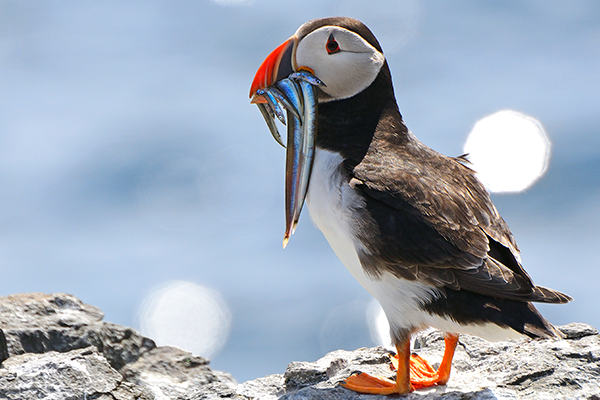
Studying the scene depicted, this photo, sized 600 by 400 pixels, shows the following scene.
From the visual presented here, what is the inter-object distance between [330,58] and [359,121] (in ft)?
1.77

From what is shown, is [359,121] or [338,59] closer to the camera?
[338,59]

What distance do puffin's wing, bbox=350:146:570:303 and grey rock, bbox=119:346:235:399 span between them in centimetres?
200

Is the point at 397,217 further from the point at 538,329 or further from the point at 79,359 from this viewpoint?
the point at 79,359

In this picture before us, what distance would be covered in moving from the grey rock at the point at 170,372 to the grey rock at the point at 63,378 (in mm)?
357

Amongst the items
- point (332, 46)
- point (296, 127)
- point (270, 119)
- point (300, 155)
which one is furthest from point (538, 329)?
point (270, 119)

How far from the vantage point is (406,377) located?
4680 millimetres

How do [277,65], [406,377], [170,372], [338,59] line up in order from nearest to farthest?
[406,377], [338,59], [277,65], [170,372]

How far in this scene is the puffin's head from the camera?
15.8ft

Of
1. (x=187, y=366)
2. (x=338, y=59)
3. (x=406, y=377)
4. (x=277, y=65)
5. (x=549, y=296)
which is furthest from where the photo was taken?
(x=187, y=366)

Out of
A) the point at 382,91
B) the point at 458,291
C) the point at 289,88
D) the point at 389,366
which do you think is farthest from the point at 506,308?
the point at 289,88

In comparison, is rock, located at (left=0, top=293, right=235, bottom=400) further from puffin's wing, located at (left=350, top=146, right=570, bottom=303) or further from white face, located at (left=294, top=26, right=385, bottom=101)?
white face, located at (left=294, top=26, right=385, bottom=101)

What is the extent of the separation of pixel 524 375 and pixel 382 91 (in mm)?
2489

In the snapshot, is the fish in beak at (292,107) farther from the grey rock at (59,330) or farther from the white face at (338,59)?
the grey rock at (59,330)

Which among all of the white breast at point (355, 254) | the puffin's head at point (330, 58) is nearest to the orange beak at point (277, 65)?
the puffin's head at point (330, 58)
